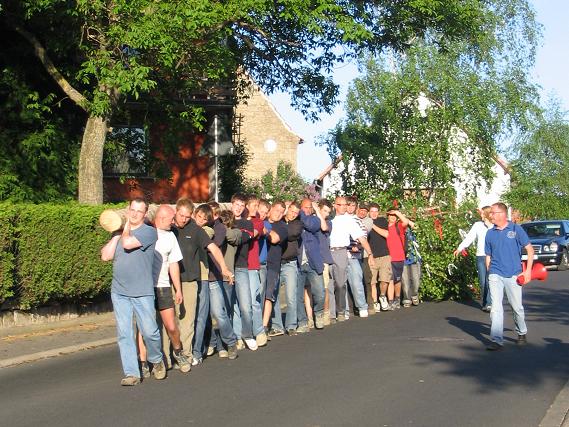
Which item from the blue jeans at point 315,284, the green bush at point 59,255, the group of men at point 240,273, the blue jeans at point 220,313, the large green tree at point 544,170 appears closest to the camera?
the group of men at point 240,273

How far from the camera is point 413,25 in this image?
73.4 feet

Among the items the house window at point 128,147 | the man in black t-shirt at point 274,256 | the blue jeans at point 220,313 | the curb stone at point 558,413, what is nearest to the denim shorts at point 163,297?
the blue jeans at point 220,313

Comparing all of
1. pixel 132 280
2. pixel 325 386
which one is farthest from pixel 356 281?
pixel 132 280

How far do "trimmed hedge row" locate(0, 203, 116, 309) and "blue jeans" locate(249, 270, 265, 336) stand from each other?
11.9ft

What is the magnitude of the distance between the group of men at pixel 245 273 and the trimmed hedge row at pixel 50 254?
3.21 m

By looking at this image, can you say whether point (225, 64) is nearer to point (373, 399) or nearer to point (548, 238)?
point (373, 399)

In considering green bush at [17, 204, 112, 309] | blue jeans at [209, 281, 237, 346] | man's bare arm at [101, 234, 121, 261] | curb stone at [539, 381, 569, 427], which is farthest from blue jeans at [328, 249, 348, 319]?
curb stone at [539, 381, 569, 427]

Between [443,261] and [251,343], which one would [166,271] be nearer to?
[251,343]

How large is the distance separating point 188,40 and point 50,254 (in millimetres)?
4657

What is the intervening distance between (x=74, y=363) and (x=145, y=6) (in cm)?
724

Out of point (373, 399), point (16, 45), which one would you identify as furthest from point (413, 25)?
point (373, 399)

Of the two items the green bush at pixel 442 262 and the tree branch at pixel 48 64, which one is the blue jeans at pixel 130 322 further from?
→ the green bush at pixel 442 262

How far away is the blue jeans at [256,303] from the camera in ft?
43.0

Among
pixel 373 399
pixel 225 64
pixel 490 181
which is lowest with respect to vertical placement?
pixel 373 399
